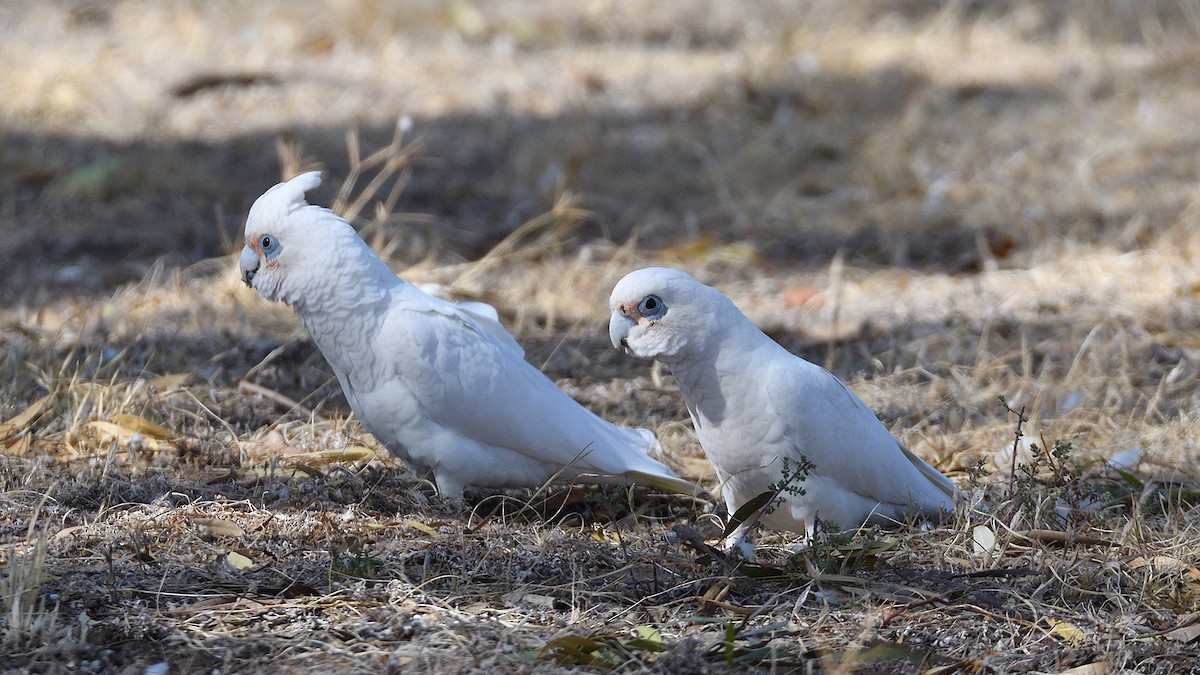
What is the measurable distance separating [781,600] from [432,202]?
4.19 metres

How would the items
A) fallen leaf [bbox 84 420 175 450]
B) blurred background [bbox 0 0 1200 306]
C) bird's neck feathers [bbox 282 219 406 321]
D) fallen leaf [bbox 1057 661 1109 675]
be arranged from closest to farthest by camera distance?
fallen leaf [bbox 1057 661 1109 675] → bird's neck feathers [bbox 282 219 406 321] → fallen leaf [bbox 84 420 175 450] → blurred background [bbox 0 0 1200 306]

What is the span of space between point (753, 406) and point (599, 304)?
2.18m

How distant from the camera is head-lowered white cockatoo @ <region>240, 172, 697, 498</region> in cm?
302

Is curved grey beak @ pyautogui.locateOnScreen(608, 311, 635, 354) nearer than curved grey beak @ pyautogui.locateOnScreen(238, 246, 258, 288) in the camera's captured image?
Yes

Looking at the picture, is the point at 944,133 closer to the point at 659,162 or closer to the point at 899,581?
the point at 659,162

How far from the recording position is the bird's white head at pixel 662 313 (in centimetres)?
274

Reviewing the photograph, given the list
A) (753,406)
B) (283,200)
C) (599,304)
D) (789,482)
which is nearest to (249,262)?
(283,200)

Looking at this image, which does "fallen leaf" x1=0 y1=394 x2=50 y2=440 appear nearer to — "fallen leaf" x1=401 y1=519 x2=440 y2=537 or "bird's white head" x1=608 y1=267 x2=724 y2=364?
"fallen leaf" x1=401 y1=519 x2=440 y2=537

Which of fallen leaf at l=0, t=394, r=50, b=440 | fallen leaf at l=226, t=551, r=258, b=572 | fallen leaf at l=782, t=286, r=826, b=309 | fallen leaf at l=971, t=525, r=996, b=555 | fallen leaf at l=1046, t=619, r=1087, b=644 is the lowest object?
fallen leaf at l=782, t=286, r=826, b=309

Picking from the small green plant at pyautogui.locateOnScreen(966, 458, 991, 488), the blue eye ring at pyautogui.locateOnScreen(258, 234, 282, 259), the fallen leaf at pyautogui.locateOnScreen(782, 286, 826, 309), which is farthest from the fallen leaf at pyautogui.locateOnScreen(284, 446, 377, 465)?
the fallen leaf at pyautogui.locateOnScreen(782, 286, 826, 309)

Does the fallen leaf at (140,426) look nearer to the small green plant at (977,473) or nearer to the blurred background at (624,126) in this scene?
the blurred background at (624,126)

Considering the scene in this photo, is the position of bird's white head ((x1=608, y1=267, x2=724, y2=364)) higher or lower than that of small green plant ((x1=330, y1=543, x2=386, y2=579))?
higher

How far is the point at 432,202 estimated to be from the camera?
21.0 feet

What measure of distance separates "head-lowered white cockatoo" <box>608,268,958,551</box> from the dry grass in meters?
0.15
